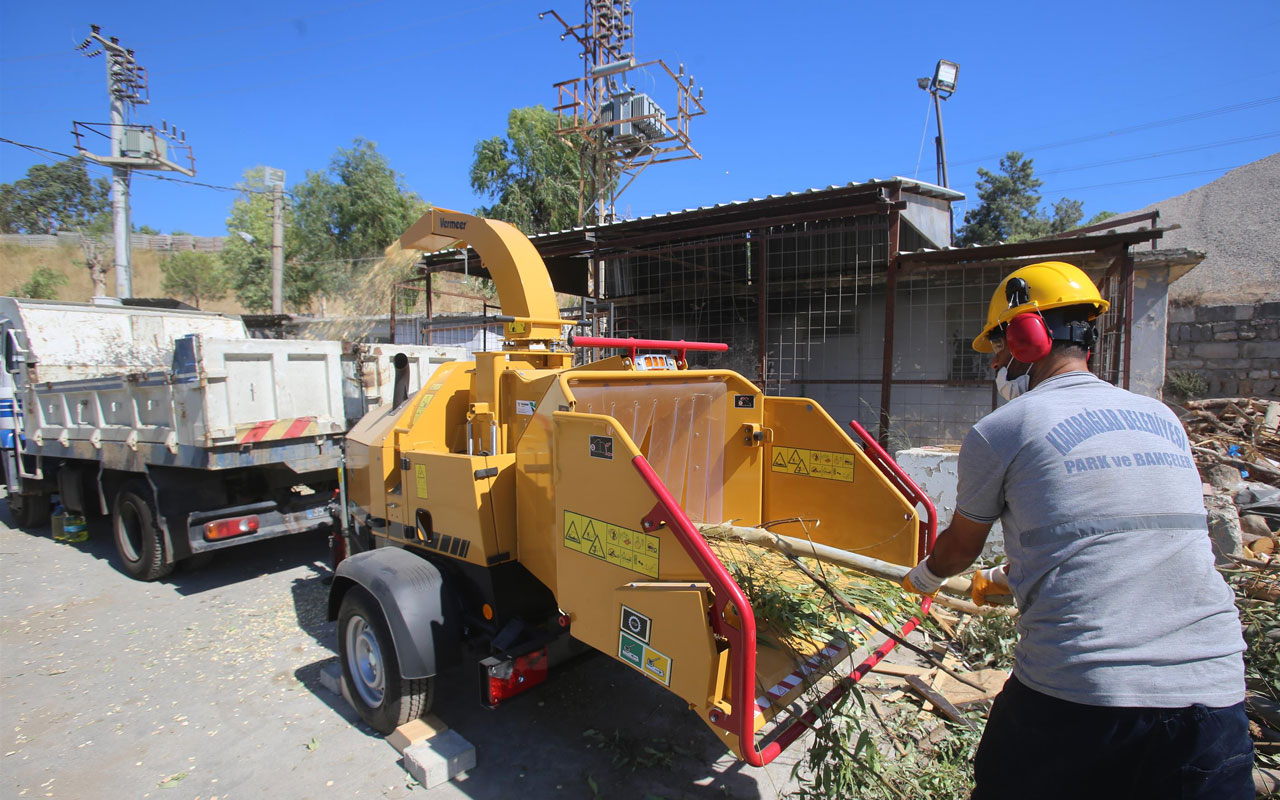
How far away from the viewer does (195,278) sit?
37719mm

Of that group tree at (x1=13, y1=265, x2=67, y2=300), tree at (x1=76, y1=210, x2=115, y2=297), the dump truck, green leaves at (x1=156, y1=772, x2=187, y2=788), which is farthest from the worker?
tree at (x1=76, y1=210, x2=115, y2=297)

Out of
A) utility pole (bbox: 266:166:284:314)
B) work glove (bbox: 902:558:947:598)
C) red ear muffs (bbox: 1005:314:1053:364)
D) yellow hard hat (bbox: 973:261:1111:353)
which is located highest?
utility pole (bbox: 266:166:284:314)

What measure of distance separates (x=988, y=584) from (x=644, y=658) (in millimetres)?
1252

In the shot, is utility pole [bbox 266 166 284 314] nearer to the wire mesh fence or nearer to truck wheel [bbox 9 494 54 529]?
truck wheel [bbox 9 494 54 529]

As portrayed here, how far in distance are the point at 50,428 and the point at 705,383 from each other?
7.71 meters

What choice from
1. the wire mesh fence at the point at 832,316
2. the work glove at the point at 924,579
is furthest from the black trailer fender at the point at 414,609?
the wire mesh fence at the point at 832,316

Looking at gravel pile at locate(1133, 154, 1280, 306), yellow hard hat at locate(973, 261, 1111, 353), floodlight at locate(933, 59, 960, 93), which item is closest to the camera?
yellow hard hat at locate(973, 261, 1111, 353)

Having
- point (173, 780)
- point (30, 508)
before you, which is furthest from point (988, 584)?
point (30, 508)

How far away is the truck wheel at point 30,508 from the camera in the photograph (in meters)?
7.82

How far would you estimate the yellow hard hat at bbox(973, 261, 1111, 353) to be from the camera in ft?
6.03

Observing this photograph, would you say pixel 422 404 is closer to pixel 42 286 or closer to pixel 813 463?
pixel 813 463

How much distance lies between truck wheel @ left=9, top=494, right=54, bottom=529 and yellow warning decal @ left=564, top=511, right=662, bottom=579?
8910 millimetres

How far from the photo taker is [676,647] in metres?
2.18

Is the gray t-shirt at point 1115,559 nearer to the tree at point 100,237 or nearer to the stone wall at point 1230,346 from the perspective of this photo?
the stone wall at point 1230,346
